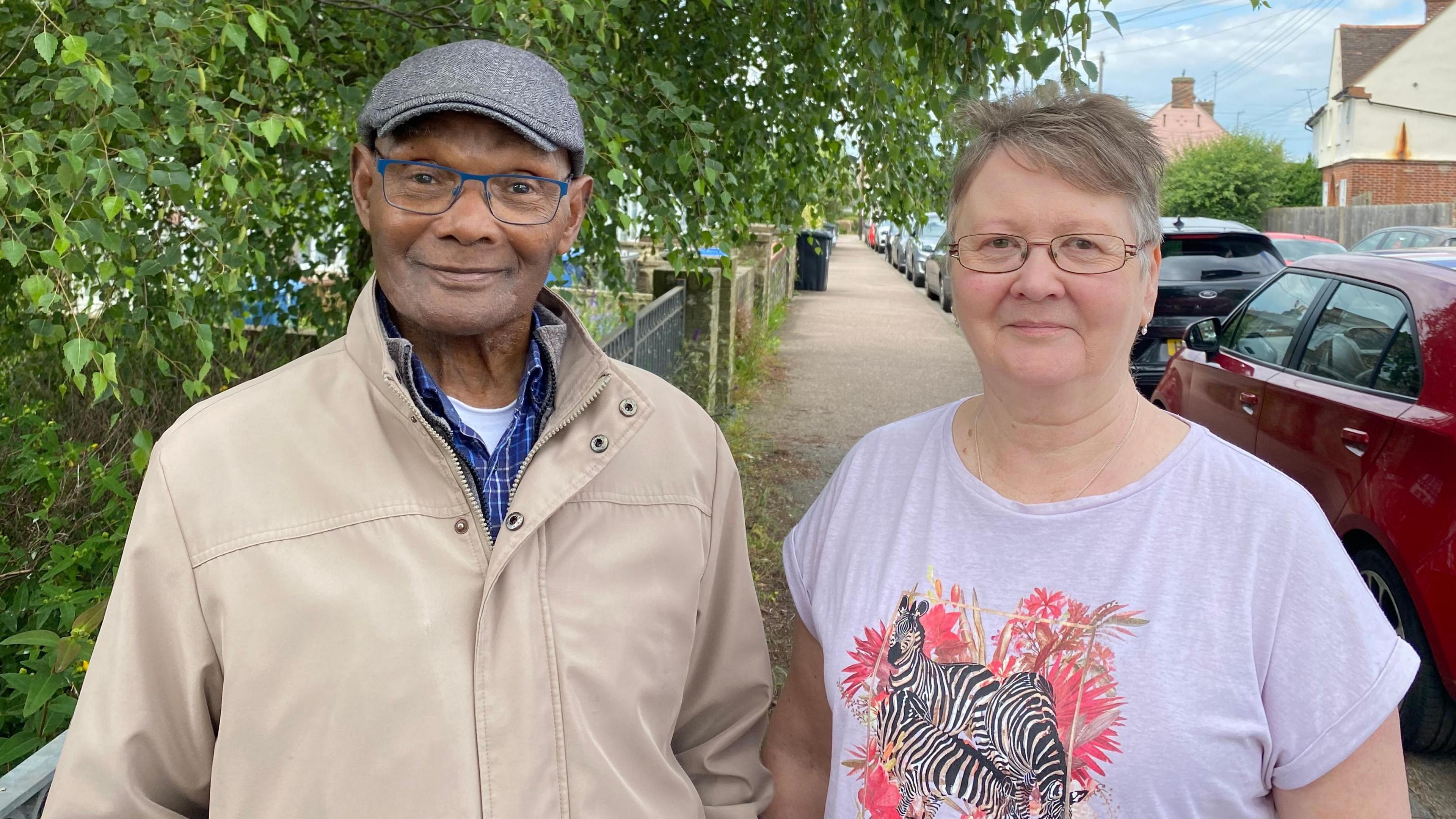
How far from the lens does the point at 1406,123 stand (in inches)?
1676

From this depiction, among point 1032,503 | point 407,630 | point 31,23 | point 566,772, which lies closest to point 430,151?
point 407,630

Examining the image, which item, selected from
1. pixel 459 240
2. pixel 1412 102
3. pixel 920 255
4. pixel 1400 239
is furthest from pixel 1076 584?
pixel 1412 102

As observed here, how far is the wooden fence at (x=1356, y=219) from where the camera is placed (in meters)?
27.5

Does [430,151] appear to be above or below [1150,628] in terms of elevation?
above

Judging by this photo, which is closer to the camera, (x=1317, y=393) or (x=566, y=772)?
(x=566, y=772)

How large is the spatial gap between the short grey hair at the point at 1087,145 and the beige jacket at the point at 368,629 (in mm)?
721

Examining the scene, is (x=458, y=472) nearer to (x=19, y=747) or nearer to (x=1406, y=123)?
(x=19, y=747)

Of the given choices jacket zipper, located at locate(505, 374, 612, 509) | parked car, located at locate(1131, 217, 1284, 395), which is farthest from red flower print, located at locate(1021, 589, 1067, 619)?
parked car, located at locate(1131, 217, 1284, 395)

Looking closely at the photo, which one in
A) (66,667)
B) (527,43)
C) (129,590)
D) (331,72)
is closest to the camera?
(129,590)

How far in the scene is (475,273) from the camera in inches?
68.9

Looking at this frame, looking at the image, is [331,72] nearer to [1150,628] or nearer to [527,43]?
[527,43]

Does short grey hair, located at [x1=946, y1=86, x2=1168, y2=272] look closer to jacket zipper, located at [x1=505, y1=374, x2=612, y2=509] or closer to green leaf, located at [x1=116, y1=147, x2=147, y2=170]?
jacket zipper, located at [x1=505, y1=374, x2=612, y2=509]

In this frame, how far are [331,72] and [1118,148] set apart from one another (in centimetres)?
279

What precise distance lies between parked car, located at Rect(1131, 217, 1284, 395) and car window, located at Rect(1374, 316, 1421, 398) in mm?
4259
